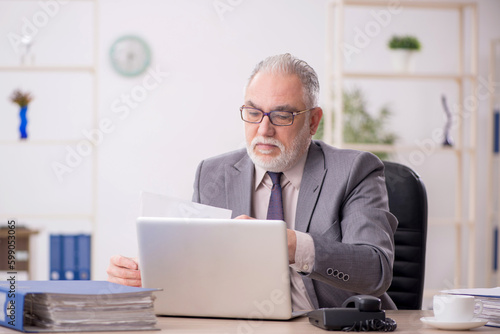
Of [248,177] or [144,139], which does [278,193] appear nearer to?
[248,177]

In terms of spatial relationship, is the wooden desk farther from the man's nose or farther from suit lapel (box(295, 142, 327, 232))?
the man's nose

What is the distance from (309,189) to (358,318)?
2.30 ft

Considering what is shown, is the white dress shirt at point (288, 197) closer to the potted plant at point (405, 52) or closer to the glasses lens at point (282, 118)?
the glasses lens at point (282, 118)

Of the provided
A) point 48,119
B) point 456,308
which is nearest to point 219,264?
point 456,308

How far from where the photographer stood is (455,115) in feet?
16.7

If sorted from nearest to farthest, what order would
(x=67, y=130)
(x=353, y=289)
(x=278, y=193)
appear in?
(x=353, y=289), (x=278, y=193), (x=67, y=130)

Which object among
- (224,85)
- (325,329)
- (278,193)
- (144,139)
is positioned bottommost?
(325,329)

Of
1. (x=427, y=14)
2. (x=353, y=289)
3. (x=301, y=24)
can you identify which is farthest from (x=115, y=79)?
(x=353, y=289)

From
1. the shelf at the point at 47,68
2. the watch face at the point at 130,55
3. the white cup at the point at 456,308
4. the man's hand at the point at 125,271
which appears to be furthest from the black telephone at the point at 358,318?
the watch face at the point at 130,55

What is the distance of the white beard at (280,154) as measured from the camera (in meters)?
2.04

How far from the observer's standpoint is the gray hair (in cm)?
207

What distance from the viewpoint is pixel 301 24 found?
17.0 feet

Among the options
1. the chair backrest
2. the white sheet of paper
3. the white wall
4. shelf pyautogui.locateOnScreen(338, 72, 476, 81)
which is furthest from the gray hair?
the white wall

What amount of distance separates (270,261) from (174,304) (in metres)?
0.24
